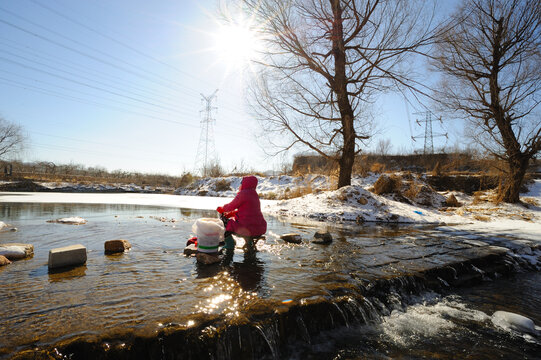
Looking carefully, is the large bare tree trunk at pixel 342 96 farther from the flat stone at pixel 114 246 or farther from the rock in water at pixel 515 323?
the flat stone at pixel 114 246

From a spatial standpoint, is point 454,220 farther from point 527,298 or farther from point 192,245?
point 192,245

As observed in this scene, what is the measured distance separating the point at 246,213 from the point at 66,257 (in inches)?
92.5

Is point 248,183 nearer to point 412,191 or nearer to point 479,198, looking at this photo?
point 412,191

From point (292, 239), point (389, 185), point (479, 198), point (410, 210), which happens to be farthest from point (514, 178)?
point (292, 239)

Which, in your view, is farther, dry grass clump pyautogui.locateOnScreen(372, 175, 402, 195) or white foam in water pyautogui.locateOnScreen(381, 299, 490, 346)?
dry grass clump pyautogui.locateOnScreen(372, 175, 402, 195)

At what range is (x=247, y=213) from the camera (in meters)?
4.07

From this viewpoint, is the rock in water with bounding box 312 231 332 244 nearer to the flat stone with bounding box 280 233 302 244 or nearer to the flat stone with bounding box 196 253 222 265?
the flat stone with bounding box 280 233 302 244

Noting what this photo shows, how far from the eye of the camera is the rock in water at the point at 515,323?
2.58 metres

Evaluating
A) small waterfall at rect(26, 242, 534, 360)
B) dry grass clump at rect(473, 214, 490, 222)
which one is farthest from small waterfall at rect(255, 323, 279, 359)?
dry grass clump at rect(473, 214, 490, 222)

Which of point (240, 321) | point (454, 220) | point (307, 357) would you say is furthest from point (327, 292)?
point (454, 220)

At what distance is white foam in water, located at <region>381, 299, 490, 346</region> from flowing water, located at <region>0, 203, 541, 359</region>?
1 centimetres

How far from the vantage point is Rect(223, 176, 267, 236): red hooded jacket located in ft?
13.3

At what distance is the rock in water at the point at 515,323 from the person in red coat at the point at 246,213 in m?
3.01

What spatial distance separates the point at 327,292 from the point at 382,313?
28.6 inches
